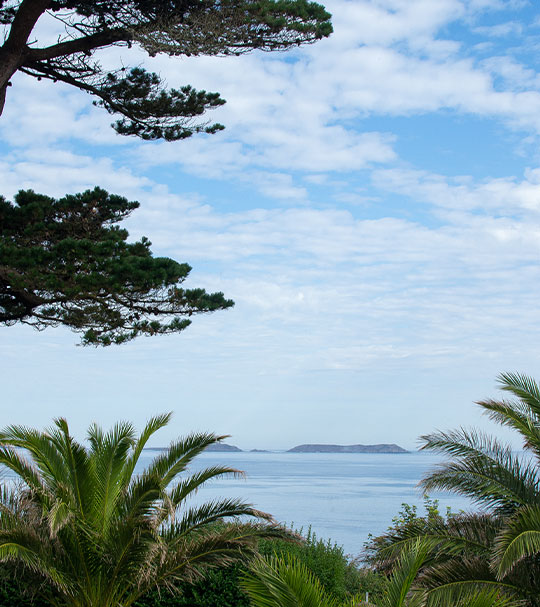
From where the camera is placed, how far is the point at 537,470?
8.58 m

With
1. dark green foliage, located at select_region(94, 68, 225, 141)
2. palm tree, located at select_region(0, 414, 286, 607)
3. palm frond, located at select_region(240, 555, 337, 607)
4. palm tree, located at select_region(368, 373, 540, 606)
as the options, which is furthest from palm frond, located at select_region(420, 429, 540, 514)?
dark green foliage, located at select_region(94, 68, 225, 141)

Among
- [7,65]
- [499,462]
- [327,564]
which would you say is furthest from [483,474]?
[7,65]

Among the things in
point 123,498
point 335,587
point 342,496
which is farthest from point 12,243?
point 342,496

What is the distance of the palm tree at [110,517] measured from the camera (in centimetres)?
798

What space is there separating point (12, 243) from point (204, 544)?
5033 mm

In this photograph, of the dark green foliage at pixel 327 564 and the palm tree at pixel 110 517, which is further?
the dark green foliage at pixel 327 564

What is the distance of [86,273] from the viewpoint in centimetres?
996

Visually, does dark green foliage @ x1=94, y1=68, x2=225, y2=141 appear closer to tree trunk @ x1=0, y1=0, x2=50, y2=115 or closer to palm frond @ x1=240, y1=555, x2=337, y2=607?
tree trunk @ x1=0, y1=0, x2=50, y2=115

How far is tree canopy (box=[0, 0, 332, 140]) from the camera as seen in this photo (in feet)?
31.6

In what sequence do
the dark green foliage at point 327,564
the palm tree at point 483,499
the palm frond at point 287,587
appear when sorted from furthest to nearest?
the dark green foliage at point 327,564
the palm tree at point 483,499
the palm frond at point 287,587

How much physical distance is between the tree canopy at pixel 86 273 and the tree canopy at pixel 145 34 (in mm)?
1722

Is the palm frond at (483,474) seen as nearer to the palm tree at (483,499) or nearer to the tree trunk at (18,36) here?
the palm tree at (483,499)

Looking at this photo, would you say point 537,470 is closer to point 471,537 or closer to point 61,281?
point 471,537

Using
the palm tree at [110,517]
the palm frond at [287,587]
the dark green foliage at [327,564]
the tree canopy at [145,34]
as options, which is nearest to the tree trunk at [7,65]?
the tree canopy at [145,34]
